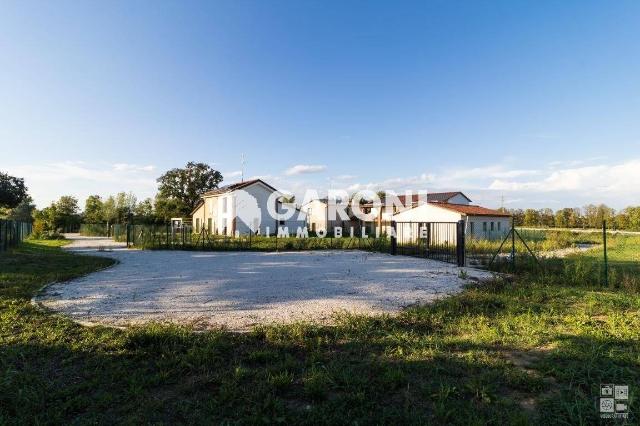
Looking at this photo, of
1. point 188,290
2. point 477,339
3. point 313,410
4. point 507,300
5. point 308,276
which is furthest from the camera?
point 308,276

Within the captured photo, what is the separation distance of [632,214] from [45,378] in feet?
185

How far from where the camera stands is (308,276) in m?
9.07

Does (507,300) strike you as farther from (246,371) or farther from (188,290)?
(188,290)

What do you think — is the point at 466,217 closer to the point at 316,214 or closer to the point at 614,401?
the point at 316,214

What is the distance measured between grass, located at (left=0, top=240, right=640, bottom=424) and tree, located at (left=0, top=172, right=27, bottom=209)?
32.5 metres

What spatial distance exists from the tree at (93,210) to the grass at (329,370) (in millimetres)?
54504

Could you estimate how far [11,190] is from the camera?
28.6 m

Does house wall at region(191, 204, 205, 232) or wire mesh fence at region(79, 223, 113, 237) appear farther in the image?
wire mesh fence at region(79, 223, 113, 237)

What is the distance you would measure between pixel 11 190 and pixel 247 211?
20.4 m

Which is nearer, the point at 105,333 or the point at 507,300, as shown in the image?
the point at 105,333

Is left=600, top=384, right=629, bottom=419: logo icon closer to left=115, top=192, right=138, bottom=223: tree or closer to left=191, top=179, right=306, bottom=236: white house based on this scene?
left=191, top=179, right=306, bottom=236: white house

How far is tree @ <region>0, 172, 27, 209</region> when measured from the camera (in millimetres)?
28172

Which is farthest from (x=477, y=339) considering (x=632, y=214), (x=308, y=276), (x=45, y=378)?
(x=632, y=214)

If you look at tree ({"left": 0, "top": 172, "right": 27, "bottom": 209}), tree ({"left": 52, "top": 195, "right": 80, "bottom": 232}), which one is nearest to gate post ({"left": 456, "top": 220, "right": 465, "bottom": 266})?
tree ({"left": 0, "top": 172, "right": 27, "bottom": 209})
